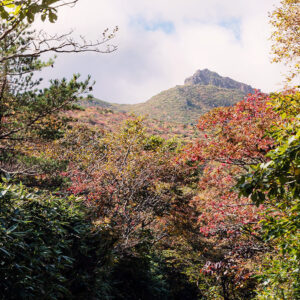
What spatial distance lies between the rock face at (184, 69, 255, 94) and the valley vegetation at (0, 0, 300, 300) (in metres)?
130

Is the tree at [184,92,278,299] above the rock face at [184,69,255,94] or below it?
below

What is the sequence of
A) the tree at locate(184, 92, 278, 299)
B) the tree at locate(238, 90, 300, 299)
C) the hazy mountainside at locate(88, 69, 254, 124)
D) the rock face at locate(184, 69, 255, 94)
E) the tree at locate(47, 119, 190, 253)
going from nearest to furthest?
the tree at locate(238, 90, 300, 299) < the tree at locate(184, 92, 278, 299) < the tree at locate(47, 119, 190, 253) < the hazy mountainside at locate(88, 69, 254, 124) < the rock face at locate(184, 69, 255, 94)

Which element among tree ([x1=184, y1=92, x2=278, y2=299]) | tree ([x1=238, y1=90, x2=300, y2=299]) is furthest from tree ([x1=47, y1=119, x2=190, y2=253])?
tree ([x1=238, y1=90, x2=300, y2=299])

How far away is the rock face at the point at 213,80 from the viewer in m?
133

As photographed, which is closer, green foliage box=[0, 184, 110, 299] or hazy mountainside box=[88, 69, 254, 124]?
→ green foliage box=[0, 184, 110, 299]

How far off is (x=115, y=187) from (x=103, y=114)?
4956 centimetres

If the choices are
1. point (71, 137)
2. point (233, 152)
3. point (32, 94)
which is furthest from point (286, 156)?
point (71, 137)

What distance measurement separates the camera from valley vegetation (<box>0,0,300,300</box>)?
3.22 metres

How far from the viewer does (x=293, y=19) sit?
7.56m

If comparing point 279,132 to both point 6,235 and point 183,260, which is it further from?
point 183,260

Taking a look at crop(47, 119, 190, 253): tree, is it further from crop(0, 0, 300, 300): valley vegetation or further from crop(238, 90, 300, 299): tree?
crop(238, 90, 300, 299): tree

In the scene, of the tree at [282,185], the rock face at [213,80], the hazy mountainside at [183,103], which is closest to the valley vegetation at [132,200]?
the tree at [282,185]

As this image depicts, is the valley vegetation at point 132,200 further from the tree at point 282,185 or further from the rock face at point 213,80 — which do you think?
the rock face at point 213,80

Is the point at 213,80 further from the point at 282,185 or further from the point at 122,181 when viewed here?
the point at 282,185
